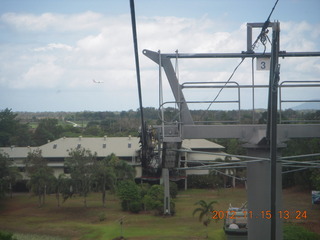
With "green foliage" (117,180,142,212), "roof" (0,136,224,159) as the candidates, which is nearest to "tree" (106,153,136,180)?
"green foliage" (117,180,142,212)

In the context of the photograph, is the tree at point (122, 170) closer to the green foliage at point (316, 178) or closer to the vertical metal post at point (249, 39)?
the green foliage at point (316, 178)

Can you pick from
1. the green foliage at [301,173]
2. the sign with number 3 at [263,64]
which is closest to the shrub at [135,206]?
the green foliage at [301,173]

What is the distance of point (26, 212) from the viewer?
2528 cm

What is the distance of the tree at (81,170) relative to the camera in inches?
1037

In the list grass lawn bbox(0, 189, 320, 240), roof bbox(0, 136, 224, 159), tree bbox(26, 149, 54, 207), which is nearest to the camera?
grass lawn bbox(0, 189, 320, 240)

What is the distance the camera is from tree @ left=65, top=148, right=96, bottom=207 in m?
26.3

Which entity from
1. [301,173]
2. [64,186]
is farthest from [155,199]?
[301,173]

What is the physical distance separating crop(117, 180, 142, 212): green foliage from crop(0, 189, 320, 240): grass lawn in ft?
1.73

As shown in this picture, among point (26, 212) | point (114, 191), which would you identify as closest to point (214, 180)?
point (114, 191)

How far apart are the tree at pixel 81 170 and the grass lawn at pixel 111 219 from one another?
125 cm

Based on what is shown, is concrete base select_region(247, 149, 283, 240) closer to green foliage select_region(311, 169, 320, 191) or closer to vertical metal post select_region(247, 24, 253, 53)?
vertical metal post select_region(247, 24, 253, 53)

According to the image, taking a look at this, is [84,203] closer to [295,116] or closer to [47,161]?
[47,161]

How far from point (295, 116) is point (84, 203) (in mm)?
23248

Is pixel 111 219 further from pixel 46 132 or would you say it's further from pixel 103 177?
pixel 46 132
